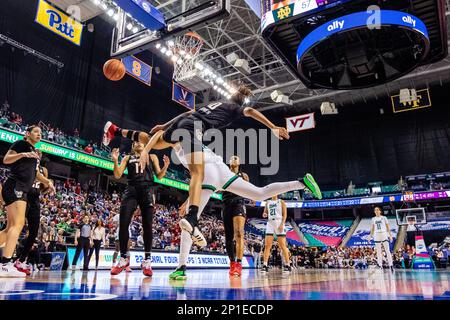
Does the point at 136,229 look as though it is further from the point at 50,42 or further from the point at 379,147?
the point at 379,147

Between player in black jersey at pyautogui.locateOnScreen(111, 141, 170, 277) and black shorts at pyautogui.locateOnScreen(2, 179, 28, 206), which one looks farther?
player in black jersey at pyautogui.locateOnScreen(111, 141, 170, 277)

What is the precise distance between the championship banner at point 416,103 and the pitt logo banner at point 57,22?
1737 cm

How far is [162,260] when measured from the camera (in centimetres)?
1056

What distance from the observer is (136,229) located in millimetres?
14297

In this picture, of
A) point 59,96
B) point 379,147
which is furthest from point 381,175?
point 59,96

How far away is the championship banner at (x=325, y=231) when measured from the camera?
2592 centimetres

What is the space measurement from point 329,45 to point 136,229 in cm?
1024

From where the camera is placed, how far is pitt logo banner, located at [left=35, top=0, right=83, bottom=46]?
9852 millimetres

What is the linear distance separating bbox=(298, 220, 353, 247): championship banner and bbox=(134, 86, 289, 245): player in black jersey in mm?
24226

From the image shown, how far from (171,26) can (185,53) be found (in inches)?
368

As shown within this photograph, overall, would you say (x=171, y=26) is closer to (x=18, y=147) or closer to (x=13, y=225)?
(x=18, y=147)

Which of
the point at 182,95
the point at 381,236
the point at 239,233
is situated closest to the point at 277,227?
the point at 239,233

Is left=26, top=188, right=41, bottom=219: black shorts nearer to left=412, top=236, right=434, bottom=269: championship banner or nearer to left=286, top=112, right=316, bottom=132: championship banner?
left=412, top=236, right=434, bottom=269: championship banner

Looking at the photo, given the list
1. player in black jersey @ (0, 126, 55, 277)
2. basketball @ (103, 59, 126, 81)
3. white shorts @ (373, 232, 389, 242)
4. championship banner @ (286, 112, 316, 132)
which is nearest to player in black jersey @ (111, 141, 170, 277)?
player in black jersey @ (0, 126, 55, 277)
